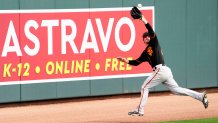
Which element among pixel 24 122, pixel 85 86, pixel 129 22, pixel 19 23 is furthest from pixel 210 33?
pixel 24 122

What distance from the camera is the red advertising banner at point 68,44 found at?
1778cm

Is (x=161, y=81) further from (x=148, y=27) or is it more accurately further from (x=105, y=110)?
(x=105, y=110)

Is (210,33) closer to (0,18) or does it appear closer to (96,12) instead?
(96,12)

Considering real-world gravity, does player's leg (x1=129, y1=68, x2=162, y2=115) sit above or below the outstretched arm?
below

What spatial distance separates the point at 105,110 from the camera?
17.6 metres

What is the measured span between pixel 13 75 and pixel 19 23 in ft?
3.80

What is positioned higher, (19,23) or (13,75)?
(19,23)

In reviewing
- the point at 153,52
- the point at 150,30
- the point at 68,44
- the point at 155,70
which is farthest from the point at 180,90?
the point at 68,44

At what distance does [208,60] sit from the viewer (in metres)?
21.2

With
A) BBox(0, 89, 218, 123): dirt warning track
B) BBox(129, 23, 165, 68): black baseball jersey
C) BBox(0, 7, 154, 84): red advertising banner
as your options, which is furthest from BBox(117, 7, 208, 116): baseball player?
BBox(0, 7, 154, 84): red advertising banner

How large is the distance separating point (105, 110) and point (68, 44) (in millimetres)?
2030

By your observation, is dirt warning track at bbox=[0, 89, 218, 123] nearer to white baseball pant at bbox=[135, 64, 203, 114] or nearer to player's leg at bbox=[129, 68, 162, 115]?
player's leg at bbox=[129, 68, 162, 115]

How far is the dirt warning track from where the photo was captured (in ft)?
52.6

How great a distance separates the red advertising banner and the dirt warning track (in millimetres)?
596
